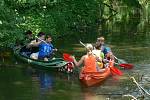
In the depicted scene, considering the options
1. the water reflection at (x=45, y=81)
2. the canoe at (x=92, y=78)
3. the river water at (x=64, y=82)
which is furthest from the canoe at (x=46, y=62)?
the canoe at (x=92, y=78)

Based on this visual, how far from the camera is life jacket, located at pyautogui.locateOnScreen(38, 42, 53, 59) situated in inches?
687

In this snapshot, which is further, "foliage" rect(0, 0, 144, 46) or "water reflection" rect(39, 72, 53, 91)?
"foliage" rect(0, 0, 144, 46)

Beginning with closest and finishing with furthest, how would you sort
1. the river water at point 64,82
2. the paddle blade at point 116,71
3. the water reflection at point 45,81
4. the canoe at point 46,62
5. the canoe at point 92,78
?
the river water at point 64,82 < the water reflection at point 45,81 < the canoe at point 92,78 < the paddle blade at point 116,71 < the canoe at point 46,62

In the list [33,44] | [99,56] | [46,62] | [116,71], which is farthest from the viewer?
[33,44]

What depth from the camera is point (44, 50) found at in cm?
1747

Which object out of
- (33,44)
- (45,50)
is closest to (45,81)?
(45,50)

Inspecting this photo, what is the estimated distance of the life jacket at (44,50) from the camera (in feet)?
57.2

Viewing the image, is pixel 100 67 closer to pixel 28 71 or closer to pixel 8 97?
pixel 28 71

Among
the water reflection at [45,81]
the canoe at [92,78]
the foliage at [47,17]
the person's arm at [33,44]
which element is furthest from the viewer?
the foliage at [47,17]

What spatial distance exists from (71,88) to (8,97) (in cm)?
244

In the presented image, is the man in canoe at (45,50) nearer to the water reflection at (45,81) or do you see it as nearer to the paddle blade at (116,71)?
the water reflection at (45,81)

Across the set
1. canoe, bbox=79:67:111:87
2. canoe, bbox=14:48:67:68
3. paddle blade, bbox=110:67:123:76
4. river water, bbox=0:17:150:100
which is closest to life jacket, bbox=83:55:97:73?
canoe, bbox=79:67:111:87

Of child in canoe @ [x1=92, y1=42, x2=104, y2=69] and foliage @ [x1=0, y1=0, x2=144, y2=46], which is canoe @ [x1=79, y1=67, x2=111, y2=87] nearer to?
child in canoe @ [x1=92, y1=42, x2=104, y2=69]

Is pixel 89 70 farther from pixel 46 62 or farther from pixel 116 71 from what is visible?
pixel 46 62
